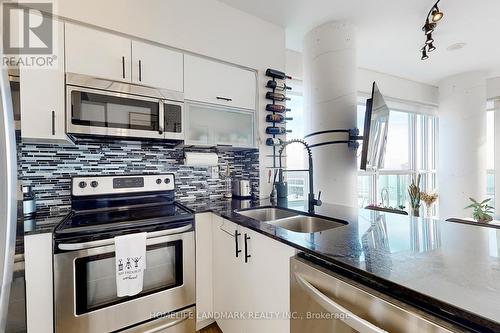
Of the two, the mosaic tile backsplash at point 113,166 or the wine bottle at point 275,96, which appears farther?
the wine bottle at point 275,96

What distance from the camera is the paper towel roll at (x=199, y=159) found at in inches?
82.9

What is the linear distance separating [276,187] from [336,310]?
146 centimetres

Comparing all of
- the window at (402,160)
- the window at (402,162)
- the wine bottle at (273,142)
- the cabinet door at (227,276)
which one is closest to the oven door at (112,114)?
the cabinet door at (227,276)

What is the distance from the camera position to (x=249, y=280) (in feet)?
4.52

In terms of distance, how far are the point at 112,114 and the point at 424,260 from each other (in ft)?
6.16

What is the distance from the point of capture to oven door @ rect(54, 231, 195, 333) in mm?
1283

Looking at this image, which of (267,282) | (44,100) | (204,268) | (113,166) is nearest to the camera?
(267,282)

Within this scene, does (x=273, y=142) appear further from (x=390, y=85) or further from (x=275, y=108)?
(x=390, y=85)

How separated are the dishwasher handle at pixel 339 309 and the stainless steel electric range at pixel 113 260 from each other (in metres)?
0.96

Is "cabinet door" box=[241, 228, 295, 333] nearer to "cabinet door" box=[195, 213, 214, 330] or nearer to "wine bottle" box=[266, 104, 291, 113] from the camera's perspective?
"cabinet door" box=[195, 213, 214, 330]

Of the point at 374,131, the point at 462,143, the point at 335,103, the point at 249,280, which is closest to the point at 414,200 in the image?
the point at 462,143

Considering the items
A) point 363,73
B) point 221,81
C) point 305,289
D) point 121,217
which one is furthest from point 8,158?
point 363,73

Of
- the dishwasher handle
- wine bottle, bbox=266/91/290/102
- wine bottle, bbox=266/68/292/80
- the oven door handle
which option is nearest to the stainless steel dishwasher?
the dishwasher handle

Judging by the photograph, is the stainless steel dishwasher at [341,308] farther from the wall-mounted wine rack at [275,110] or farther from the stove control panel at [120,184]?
the wall-mounted wine rack at [275,110]
